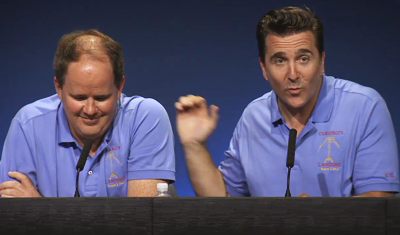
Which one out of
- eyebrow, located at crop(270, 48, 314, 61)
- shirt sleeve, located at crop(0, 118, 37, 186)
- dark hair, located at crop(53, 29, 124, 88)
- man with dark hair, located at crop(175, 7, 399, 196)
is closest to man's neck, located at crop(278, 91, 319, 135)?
man with dark hair, located at crop(175, 7, 399, 196)

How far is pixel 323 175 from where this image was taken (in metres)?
2.33

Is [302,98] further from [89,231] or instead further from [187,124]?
[89,231]

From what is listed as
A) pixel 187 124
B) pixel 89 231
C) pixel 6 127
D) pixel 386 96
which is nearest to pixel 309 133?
pixel 187 124

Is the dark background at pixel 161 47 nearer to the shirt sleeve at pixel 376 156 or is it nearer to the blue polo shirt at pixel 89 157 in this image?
the blue polo shirt at pixel 89 157

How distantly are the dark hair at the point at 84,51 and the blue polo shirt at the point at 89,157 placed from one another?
0.18 meters

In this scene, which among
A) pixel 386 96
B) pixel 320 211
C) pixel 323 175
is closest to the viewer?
pixel 320 211

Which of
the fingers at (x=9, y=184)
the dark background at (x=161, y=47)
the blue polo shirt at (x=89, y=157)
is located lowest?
the fingers at (x=9, y=184)

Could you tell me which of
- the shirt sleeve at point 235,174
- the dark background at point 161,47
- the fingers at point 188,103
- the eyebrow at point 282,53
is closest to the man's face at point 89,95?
the fingers at point 188,103

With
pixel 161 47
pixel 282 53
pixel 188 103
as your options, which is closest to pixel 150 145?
pixel 188 103

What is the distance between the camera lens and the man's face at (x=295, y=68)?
91.3 inches

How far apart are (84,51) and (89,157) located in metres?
0.40

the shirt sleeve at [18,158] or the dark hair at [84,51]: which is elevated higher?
the dark hair at [84,51]

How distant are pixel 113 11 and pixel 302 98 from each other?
6.12 ft

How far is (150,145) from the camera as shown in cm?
246
